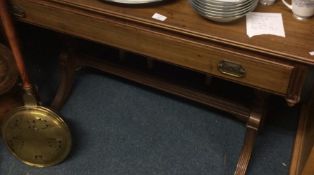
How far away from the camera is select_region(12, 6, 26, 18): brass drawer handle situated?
1.12m

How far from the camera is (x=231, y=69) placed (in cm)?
92

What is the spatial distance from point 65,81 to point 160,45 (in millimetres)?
699

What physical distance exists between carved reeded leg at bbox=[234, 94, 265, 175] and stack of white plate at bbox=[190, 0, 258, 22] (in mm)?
396

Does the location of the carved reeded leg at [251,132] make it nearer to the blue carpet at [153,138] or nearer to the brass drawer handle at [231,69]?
the blue carpet at [153,138]

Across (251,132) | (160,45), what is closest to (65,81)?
(160,45)

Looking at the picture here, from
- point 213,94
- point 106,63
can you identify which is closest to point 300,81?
point 213,94

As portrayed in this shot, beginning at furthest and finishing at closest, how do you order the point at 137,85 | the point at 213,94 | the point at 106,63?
the point at 137,85 → the point at 106,63 → the point at 213,94

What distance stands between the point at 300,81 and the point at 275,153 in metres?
0.57

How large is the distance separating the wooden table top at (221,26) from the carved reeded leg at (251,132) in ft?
1.11

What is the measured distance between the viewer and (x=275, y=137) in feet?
4.64

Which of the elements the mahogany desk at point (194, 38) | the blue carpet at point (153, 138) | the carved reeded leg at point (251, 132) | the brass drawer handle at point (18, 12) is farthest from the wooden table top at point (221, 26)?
the blue carpet at point (153, 138)

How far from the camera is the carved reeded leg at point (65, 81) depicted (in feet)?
4.90

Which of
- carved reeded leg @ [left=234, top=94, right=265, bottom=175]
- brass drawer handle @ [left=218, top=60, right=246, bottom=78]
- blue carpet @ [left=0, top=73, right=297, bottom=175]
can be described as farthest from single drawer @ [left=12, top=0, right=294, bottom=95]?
blue carpet @ [left=0, top=73, right=297, bottom=175]

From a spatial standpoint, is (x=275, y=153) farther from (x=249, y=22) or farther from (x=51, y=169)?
(x=51, y=169)
